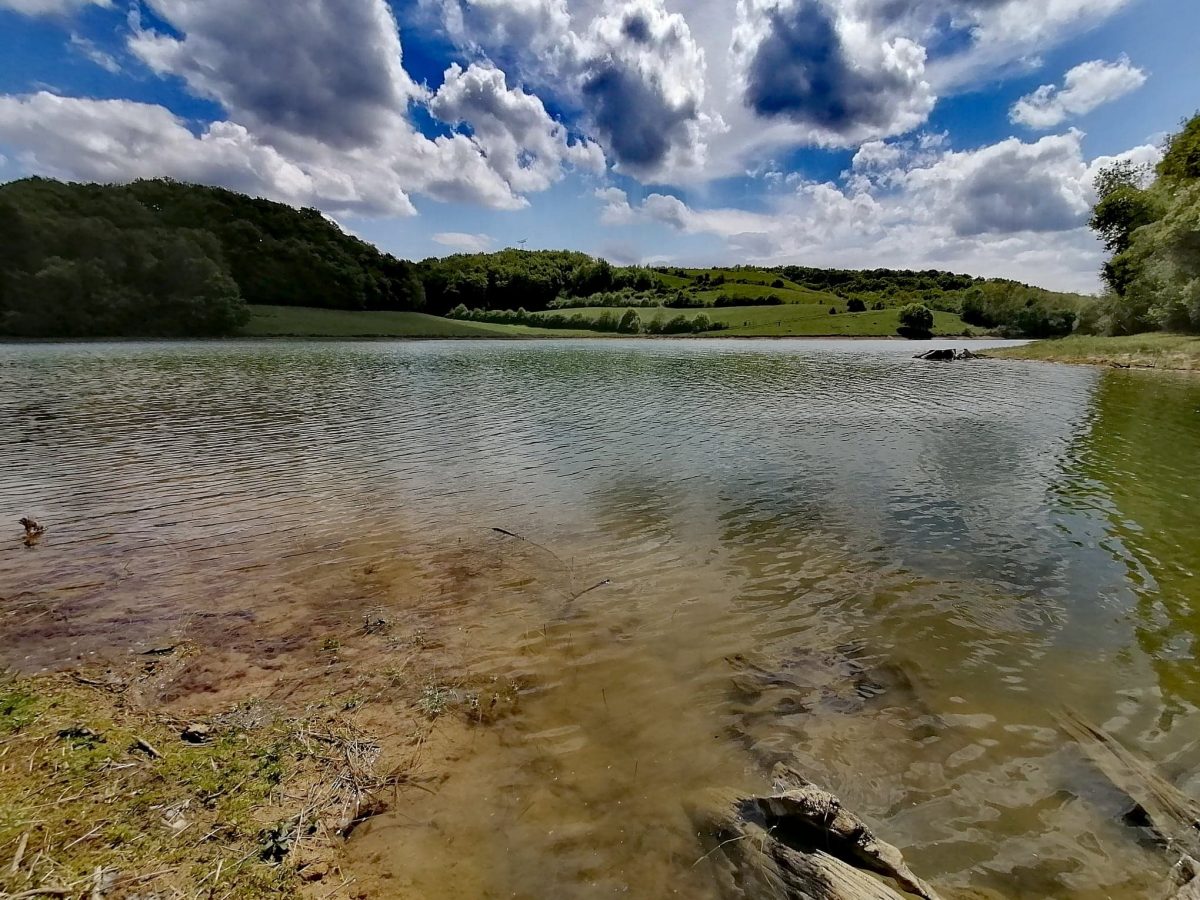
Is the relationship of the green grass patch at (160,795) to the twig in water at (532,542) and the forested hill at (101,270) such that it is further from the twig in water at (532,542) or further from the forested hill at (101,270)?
the forested hill at (101,270)

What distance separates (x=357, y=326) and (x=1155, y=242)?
129 meters

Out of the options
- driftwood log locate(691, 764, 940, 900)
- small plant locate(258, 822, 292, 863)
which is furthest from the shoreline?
driftwood log locate(691, 764, 940, 900)

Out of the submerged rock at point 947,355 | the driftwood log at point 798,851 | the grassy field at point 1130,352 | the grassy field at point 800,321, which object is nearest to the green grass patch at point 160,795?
the driftwood log at point 798,851

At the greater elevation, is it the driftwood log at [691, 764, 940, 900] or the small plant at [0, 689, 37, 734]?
the small plant at [0, 689, 37, 734]

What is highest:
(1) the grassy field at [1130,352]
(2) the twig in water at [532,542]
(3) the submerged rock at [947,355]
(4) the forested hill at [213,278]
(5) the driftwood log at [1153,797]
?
(4) the forested hill at [213,278]

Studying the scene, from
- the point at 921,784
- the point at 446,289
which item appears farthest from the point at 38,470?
the point at 446,289

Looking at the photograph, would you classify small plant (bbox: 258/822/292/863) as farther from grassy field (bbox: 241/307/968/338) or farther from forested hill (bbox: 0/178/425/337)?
grassy field (bbox: 241/307/968/338)

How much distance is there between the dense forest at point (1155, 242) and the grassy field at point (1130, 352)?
461 centimetres

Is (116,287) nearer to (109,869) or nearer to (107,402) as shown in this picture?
(107,402)

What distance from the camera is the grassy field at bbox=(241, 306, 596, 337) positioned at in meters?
110

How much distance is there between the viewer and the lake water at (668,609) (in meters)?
5.11

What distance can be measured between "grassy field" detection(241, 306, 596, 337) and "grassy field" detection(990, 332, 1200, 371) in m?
99.4

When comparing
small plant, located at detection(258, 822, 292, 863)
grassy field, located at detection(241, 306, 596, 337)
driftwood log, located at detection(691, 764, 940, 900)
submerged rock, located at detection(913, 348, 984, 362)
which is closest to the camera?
driftwood log, located at detection(691, 764, 940, 900)

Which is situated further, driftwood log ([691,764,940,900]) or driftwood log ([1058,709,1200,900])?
driftwood log ([1058,709,1200,900])
